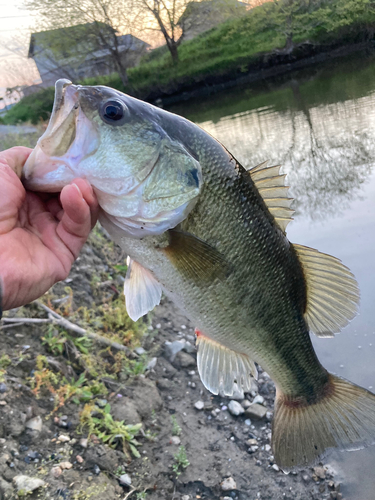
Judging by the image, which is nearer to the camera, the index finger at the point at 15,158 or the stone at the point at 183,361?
the index finger at the point at 15,158

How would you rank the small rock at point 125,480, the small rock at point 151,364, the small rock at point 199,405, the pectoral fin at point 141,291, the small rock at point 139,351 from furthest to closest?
1. the small rock at point 139,351
2. the small rock at point 151,364
3. the small rock at point 199,405
4. the small rock at point 125,480
5. the pectoral fin at point 141,291

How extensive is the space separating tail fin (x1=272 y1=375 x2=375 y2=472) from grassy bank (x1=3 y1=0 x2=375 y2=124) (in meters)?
25.2

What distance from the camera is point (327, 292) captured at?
6.48 ft

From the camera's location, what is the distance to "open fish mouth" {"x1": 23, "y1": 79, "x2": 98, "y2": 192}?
4.56ft

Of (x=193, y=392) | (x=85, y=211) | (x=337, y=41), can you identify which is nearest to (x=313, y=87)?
(x=337, y=41)

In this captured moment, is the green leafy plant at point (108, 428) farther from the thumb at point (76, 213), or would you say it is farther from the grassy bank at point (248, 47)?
the grassy bank at point (248, 47)

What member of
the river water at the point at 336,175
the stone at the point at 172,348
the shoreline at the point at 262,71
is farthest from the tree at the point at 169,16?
the stone at the point at 172,348

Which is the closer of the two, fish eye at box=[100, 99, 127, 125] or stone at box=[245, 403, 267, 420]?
fish eye at box=[100, 99, 127, 125]

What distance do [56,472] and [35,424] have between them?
0.35m

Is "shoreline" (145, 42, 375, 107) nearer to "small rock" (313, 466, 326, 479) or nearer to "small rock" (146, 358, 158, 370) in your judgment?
"small rock" (146, 358, 158, 370)

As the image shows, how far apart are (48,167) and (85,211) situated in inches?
8.2

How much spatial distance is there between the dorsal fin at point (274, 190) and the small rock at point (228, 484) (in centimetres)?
175

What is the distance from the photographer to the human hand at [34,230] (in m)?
1.44

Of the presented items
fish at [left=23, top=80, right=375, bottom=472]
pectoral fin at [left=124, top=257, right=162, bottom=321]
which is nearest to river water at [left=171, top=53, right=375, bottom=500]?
fish at [left=23, top=80, right=375, bottom=472]
